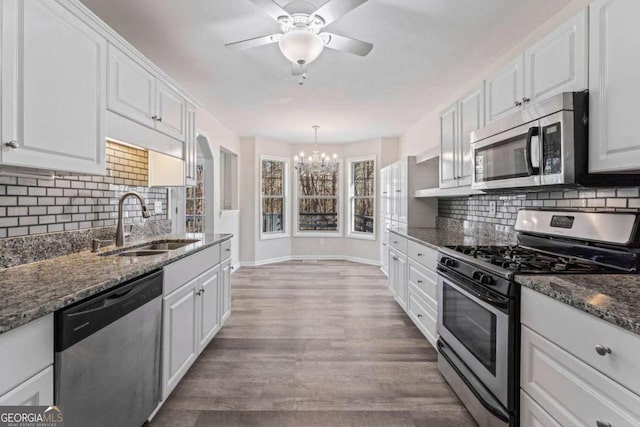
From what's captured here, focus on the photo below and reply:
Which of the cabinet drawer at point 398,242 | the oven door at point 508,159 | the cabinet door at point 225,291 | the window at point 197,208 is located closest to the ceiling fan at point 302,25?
the oven door at point 508,159

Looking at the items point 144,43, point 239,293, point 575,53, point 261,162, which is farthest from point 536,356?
point 261,162

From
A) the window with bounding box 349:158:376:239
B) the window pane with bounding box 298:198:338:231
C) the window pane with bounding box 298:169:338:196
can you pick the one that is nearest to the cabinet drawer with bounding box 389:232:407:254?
the window with bounding box 349:158:376:239

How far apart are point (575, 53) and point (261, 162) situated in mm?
5501

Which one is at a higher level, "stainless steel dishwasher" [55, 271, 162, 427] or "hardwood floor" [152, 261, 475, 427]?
"stainless steel dishwasher" [55, 271, 162, 427]

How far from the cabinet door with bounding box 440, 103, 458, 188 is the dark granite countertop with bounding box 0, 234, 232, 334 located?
7.93 feet

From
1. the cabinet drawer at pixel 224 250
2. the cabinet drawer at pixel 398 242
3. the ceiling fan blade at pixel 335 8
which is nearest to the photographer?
the ceiling fan blade at pixel 335 8

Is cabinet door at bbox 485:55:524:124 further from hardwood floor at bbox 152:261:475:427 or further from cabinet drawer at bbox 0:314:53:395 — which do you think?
cabinet drawer at bbox 0:314:53:395

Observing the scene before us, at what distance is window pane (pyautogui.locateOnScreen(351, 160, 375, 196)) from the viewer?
21.8 ft

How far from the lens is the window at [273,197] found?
6.64 metres

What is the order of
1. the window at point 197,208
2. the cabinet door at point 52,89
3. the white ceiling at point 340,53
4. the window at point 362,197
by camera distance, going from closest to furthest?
1. the cabinet door at point 52,89
2. the white ceiling at point 340,53
3. the window at point 197,208
4. the window at point 362,197

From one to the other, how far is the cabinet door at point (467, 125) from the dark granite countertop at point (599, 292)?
4.52 ft

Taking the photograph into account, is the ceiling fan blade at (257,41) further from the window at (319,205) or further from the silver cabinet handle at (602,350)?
the window at (319,205)

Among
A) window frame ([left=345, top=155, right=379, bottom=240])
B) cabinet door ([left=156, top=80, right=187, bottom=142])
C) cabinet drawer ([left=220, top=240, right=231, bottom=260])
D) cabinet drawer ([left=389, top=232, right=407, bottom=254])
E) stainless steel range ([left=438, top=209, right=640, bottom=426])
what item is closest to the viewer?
stainless steel range ([left=438, top=209, right=640, bottom=426])

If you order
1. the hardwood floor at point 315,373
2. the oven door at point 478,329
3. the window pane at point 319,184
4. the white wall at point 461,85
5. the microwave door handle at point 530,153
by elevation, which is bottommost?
the hardwood floor at point 315,373
